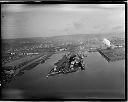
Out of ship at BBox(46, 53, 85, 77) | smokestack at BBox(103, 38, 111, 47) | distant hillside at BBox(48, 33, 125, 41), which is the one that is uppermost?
distant hillside at BBox(48, 33, 125, 41)

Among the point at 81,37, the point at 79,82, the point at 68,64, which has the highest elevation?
the point at 81,37

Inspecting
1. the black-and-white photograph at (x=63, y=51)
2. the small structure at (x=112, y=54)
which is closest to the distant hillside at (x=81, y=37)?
the black-and-white photograph at (x=63, y=51)

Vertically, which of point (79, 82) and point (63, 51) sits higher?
point (63, 51)

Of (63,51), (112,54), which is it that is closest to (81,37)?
(63,51)

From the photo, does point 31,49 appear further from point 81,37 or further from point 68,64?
point 81,37

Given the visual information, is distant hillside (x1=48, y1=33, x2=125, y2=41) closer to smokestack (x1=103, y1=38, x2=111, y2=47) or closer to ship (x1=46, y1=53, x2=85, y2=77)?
smokestack (x1=103, y1=38, x2=111, y2=47)

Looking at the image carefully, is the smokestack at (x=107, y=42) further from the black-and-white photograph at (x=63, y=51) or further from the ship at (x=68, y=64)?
the ship at (x=68, y=64)

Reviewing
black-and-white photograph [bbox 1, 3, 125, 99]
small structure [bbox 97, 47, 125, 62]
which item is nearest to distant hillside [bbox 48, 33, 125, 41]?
black-and-white photograph [bbox 1, 3, 125, 99]
